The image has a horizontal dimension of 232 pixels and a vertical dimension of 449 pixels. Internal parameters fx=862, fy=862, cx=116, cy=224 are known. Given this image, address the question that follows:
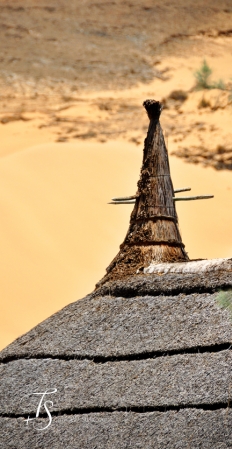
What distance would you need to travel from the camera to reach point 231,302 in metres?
3.51

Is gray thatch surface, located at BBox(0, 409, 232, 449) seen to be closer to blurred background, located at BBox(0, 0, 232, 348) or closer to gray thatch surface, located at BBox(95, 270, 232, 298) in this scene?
gray thatch surface, located at BBox(95, 270, 232, 298)

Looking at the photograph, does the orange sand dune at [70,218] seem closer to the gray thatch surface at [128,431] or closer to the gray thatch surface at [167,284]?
the gray thatch surface at [167,284]

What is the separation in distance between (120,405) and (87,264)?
766 inches

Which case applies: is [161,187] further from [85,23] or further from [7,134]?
[85,23]

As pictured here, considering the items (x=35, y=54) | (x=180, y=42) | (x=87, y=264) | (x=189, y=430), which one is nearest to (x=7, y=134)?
(x=35, y=54)

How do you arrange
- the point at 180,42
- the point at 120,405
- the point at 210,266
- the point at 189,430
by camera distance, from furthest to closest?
the point at 180,42 → the point at 210,266 → the point at 120,405 → the point at 189,430

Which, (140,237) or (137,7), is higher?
(137,7)

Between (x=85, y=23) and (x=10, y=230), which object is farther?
(x=85, y=23)

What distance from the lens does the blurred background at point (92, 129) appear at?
23812 millimetres

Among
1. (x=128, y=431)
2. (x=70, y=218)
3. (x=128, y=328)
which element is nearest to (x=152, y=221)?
(x=128, y=328)

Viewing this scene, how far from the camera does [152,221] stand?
593 centimetres

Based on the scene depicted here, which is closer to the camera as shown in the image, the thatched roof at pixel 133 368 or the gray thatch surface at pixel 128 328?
the thatched roof at pixel 133 368

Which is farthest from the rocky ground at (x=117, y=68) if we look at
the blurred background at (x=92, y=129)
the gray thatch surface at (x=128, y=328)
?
the gray thatch surface at (x=128, y=328)

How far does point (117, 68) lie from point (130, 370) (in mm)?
24848
